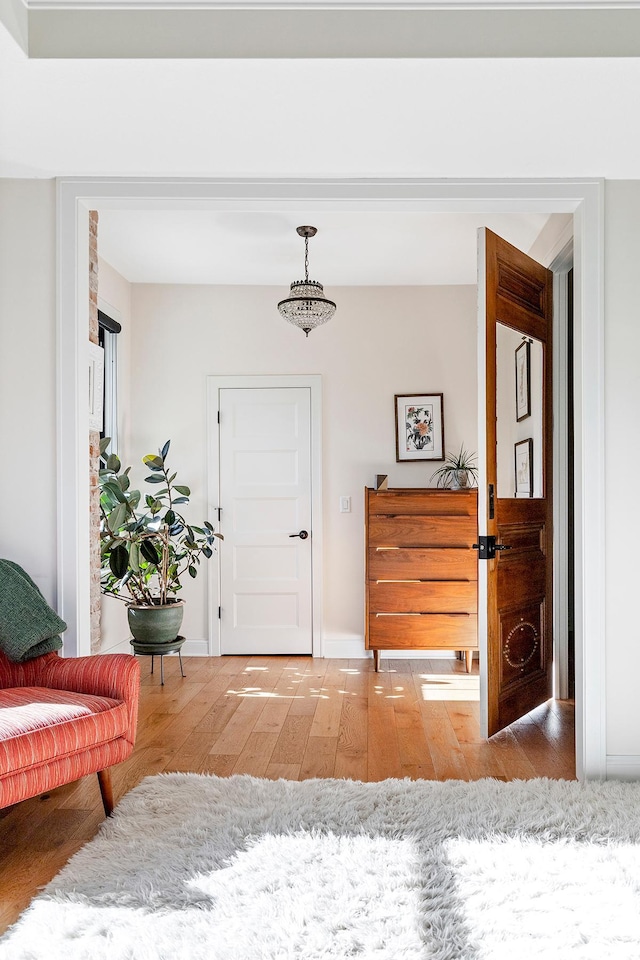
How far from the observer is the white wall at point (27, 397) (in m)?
2.93

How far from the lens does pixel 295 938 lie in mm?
1844

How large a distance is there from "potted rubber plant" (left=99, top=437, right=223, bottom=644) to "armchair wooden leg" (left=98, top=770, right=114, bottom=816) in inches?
71.0

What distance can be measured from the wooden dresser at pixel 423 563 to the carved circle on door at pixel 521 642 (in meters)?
1.12

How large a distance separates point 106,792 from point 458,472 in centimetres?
321

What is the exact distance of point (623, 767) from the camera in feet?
9.62

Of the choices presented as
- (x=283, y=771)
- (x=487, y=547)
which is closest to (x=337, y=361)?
(x=487, y=547)

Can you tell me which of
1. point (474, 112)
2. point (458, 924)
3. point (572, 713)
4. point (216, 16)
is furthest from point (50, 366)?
point (572, 713)

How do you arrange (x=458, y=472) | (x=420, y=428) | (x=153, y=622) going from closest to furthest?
(x=153, y=622), (x=458, y=472), (x=420, y=428)

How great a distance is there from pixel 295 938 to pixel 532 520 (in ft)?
Result: 7.55

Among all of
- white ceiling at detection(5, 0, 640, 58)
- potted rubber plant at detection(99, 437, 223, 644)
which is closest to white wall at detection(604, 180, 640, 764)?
white ceiling at detection(5, 0, 640, 58)

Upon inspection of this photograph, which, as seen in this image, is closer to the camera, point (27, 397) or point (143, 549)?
point (27, 397)

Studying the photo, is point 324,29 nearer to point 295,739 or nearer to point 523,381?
point 523,381

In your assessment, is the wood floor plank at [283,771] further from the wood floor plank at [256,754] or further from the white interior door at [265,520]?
the white interior door at [265,520]

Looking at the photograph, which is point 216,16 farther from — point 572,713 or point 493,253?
point 572,713
